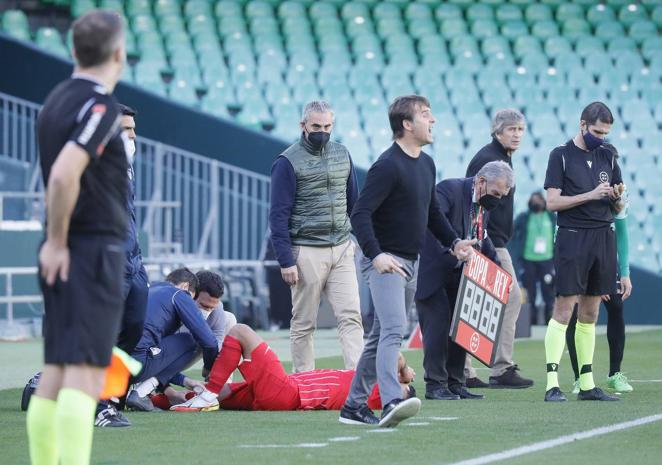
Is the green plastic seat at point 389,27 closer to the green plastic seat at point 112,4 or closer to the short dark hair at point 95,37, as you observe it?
the green plastic seat at point 112,4

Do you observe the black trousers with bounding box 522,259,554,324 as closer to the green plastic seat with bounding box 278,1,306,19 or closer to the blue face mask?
the green plastic seat with bounding box 278,1,306,19

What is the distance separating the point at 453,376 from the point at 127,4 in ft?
48.6

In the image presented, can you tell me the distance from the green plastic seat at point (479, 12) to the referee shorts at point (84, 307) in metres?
19.4

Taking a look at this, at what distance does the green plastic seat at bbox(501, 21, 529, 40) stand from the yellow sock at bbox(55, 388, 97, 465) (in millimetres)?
19310

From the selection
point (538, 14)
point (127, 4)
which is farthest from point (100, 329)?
point (538, 14)

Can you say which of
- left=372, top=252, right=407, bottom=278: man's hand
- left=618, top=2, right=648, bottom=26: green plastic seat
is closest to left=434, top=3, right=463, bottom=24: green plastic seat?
left=618, top=2, right=648, bottom=26: green plastic seat

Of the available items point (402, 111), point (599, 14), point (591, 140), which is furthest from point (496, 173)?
point (599, 14)

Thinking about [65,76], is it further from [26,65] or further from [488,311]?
[488,311]

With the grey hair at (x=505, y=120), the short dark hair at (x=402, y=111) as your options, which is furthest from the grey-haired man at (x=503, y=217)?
the short dark hair at (x=402, y=111)

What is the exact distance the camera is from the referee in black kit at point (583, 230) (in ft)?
28.0

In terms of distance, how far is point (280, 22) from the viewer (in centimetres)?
2289

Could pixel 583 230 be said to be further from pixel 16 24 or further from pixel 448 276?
pixel 16 24

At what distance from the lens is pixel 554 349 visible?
8594mm

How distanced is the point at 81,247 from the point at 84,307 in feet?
0.64
